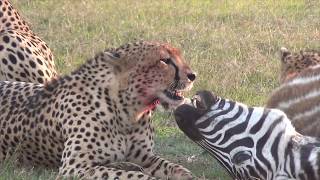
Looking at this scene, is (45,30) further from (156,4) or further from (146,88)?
(146,88)

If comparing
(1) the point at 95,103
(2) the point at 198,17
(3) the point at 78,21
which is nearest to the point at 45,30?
(3) the point at 78,21

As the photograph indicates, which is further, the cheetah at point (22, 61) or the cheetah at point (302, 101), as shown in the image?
the cheetah at point (22, 61)

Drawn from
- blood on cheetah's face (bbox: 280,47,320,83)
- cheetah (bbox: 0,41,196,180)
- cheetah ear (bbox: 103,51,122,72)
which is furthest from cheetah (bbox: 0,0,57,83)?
blood on cheetah's face (bbox: 280,47,320,83)

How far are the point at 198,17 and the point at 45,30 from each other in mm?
2106

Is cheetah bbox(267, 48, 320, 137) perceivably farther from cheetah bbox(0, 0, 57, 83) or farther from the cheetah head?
cheetah bbox(0, 0, 57, 83)

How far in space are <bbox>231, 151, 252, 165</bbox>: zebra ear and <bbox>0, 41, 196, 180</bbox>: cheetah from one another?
45 cm

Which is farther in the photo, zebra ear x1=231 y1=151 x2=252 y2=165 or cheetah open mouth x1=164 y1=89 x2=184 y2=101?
cheetah open mouth x1=164 y1=89 x2=184 y2=101

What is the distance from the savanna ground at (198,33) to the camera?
8023mm

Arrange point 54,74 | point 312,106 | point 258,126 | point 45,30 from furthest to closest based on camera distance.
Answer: point 45,30 → point 54,74 → point 312,106 → point 258,126

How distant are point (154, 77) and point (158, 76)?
3 centimetres

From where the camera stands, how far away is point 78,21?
36.7 feet

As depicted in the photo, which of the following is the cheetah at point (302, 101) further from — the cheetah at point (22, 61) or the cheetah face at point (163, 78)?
the cheetah at point (22, 61)

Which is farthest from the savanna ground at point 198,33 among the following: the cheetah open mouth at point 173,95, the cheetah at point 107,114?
the cheetah open mouth at point 173,95

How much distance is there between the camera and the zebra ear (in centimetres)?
480
